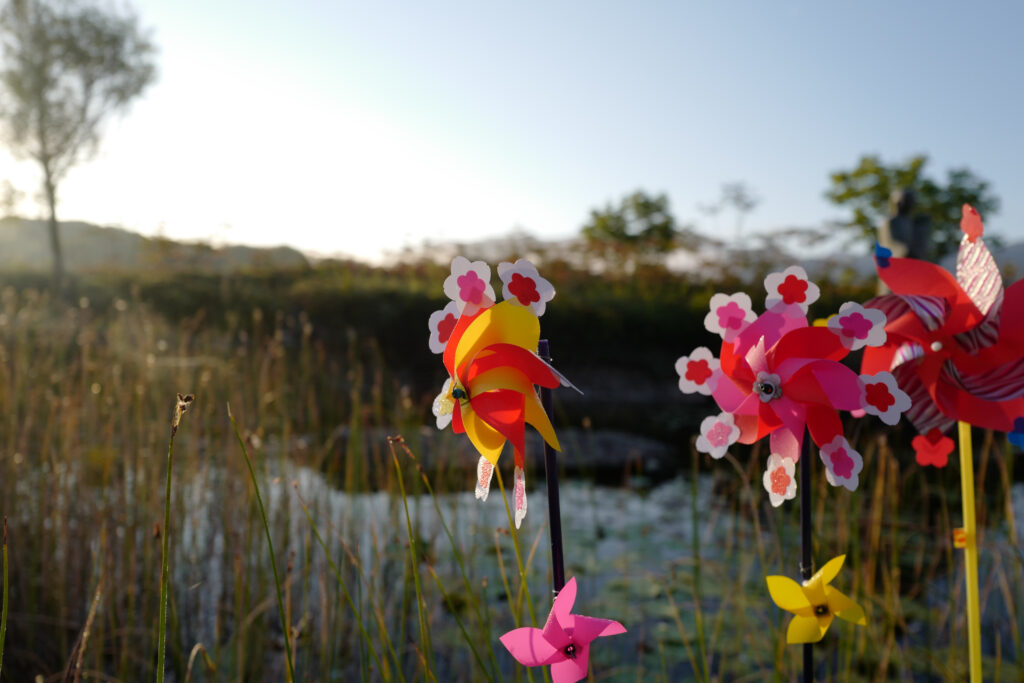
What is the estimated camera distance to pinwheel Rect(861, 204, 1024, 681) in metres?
0.73

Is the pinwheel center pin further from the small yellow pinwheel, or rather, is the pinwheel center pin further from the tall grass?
the tall grass

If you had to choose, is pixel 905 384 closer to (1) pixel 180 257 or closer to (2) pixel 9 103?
(1) pixel 180 257

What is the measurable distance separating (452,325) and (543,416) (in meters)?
0.14

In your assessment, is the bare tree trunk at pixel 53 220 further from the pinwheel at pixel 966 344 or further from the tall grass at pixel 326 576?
the pinwheel at pixel 966 344

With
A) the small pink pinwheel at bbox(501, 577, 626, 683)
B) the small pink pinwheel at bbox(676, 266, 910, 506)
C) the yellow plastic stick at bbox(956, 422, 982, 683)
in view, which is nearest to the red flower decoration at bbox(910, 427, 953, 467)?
the yellow plastic stick at bbox(956, 422, 982, 683)

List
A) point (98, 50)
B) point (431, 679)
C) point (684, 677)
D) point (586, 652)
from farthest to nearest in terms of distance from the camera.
Answer: point (98, 50) → point (684, 677) → point (431, 679) → point (586, 652)

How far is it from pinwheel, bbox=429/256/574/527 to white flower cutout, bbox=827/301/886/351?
0.29 meters

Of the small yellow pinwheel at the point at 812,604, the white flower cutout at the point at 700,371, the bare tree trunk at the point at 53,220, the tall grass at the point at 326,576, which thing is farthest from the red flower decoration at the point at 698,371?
the bare tree trunk at the point at 53,220

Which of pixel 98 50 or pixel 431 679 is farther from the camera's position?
pixel 98 50

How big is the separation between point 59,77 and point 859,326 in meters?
12.6

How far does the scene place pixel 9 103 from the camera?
32.2 feet

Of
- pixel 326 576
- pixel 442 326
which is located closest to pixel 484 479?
pixel 442 326

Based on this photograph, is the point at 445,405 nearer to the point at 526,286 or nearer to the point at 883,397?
the point at 526,286

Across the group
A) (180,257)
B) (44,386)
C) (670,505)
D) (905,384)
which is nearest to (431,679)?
(905,384)
